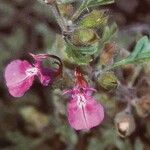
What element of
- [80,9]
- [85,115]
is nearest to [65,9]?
[80,9]

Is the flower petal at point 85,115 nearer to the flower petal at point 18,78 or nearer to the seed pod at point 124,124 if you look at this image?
the flower petal at point 18,78

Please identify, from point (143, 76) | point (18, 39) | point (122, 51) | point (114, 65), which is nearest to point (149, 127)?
point (143, 76)

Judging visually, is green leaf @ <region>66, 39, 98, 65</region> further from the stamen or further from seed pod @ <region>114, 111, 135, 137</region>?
seed pod @ <region>114, 111, 135, 137</region>

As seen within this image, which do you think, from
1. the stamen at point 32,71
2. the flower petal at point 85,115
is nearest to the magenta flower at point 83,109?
the flower petal at point 85,115

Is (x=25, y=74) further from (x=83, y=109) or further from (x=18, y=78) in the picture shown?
(x=83, y=109)

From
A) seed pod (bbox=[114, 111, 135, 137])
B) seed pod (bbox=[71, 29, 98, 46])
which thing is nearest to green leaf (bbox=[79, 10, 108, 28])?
seed pod (bbox=[71, 29, 98, 46])

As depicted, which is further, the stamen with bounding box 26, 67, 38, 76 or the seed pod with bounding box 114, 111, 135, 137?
the seed pod with bounding box 114, 111, 135, 137
